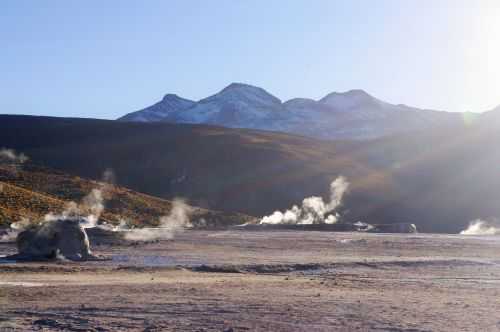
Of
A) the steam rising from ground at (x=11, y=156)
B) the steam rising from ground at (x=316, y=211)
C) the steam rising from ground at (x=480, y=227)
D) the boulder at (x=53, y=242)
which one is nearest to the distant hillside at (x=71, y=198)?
the steam rising from ground at (x=316, y=211)

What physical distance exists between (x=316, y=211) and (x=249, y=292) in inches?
2699

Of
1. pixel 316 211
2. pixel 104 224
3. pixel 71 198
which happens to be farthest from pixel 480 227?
pixel 104 224

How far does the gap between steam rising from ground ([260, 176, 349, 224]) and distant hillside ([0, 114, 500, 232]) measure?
1492 millimetres

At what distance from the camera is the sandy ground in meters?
16.7

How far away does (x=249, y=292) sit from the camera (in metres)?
22.3

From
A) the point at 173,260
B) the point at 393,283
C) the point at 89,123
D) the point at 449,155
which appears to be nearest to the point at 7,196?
the point at 173,260

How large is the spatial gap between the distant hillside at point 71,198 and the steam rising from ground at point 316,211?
435 cm

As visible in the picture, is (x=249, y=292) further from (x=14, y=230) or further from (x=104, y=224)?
(x=104, y=224)

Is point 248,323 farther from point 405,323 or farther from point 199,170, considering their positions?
point 199,170

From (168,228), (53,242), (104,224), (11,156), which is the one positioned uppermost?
(11,156)

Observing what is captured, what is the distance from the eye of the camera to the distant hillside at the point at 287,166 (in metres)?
97.1

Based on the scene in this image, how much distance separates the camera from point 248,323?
1659cm

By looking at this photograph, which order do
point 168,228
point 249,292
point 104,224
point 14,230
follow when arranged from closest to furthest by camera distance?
point 249,292 → point 14,230 → point 104,224 → point 168,228

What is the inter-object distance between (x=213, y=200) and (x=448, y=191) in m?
32.5
